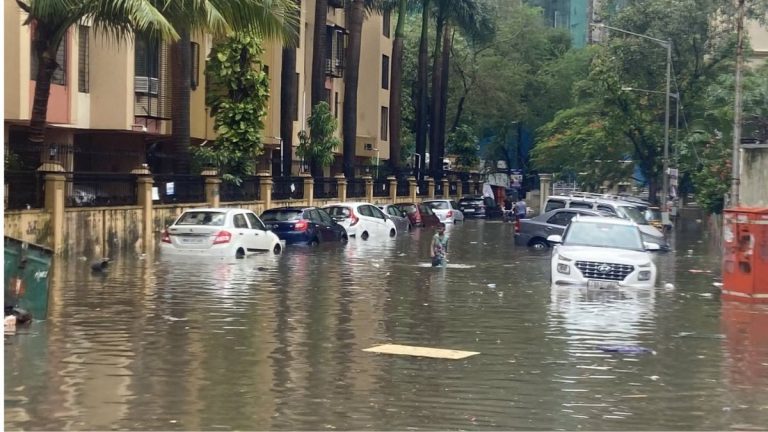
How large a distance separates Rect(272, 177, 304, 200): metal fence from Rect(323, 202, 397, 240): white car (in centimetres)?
401

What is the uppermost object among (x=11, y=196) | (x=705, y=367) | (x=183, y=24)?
(x=183, y=24)

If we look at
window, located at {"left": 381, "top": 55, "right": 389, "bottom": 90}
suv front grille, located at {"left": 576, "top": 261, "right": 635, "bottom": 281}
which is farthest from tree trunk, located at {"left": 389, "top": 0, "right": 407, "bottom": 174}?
suv front grille, located at {"left": 576, "top": 261, "right": 635, "bottom": 281}

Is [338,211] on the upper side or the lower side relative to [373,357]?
upper

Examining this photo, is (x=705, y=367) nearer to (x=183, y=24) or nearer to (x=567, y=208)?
(x=183, y=24)

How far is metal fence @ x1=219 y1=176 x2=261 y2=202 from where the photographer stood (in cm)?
3759

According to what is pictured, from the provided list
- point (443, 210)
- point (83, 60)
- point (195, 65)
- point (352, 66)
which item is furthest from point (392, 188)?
point (83, 60)

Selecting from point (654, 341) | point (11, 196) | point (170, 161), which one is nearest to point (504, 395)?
point (654, 341)

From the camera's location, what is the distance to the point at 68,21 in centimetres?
2348

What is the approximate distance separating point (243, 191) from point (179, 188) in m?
5.37

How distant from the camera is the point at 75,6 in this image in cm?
2270

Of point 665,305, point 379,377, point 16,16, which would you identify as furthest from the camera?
point 16,16

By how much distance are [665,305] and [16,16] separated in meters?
18.9

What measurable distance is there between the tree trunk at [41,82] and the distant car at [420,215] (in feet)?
84.4

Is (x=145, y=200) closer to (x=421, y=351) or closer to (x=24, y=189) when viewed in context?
(x=24, y=189)
